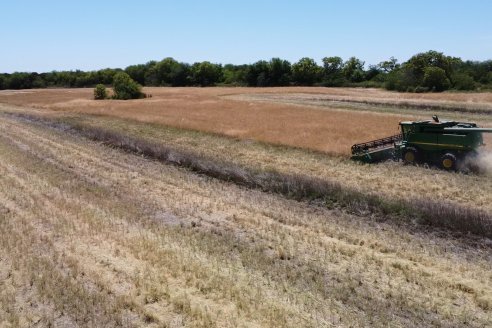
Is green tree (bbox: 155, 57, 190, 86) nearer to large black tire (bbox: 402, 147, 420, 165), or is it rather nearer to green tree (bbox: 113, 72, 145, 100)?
green tree (bbox: 113, 72, 145, 100)

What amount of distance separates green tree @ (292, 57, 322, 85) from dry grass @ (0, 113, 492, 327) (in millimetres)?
84819

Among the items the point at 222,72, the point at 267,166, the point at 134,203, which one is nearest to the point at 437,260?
the point at 134,203

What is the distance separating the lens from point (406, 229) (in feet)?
35.1

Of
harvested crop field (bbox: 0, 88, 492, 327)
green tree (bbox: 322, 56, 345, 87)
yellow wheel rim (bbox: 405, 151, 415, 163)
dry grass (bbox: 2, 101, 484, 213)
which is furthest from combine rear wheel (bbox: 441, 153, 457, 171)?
green tree (bbox: 322, 56, 345, 87)

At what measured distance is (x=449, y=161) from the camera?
16531 millimetres

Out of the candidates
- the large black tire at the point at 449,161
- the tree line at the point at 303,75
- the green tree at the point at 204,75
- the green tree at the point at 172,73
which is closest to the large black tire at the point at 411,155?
the large black tire at the point at 449,161

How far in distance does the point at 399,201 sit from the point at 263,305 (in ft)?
21.7

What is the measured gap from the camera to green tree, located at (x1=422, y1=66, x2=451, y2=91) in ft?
208

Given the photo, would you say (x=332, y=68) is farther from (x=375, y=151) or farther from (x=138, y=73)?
(x=375, y=151)

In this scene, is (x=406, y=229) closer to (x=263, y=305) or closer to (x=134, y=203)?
(x=263, y=305)

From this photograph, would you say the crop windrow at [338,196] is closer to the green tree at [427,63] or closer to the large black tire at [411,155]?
the large black tire at [411,155]

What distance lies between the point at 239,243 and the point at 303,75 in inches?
3532

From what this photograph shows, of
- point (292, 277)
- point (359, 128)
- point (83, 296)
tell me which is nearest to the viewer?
point (83, 296)

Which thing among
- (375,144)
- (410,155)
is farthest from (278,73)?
(410,155)
